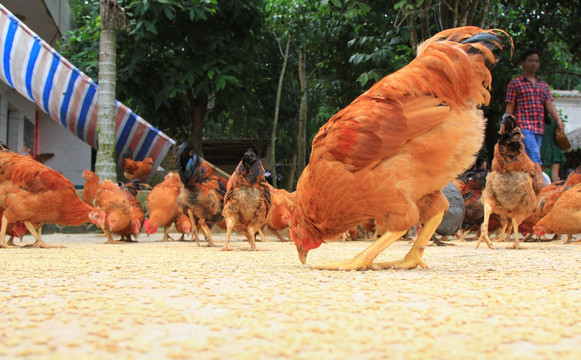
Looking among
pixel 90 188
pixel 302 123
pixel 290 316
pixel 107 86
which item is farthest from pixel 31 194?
pixel 302 123

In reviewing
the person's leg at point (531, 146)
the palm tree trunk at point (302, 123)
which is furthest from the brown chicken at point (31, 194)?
the palm tree trunk at point (302, 123)

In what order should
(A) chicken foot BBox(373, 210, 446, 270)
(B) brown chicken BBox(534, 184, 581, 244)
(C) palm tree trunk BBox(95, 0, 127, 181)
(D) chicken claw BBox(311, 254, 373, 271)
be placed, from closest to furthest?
1. (D) chicken claw BBox(311, 254, 373, 271)
2. (A) chicken foot BBox(373, 210, 446, 270)
3. (B) brown chicken BBox(534, 184, 581, 244)
4. (C) palm tree trunk BBox(95, 0, 127, 181)

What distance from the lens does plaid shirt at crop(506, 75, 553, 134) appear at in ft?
28.3

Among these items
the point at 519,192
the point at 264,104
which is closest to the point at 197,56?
the point at 264,104

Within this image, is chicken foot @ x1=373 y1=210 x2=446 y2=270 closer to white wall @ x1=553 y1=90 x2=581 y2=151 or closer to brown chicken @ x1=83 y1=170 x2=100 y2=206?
brown chicken @ x1=83 y1=170 x2=100 y2=206

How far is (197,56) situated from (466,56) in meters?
9.52

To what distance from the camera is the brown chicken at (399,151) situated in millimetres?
3461

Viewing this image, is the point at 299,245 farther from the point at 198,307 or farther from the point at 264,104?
the point at 264,104

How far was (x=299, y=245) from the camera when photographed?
155 inches

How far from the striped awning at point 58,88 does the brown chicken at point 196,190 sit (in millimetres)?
5138

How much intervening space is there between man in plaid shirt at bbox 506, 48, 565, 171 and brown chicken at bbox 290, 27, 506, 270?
17.6 ft

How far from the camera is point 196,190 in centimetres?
726

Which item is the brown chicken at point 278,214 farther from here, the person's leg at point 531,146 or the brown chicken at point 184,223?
the person's leg at point 531,146

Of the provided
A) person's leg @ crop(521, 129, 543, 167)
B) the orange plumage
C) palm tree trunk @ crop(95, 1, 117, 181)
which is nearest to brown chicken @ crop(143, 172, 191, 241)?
the orange plumage
